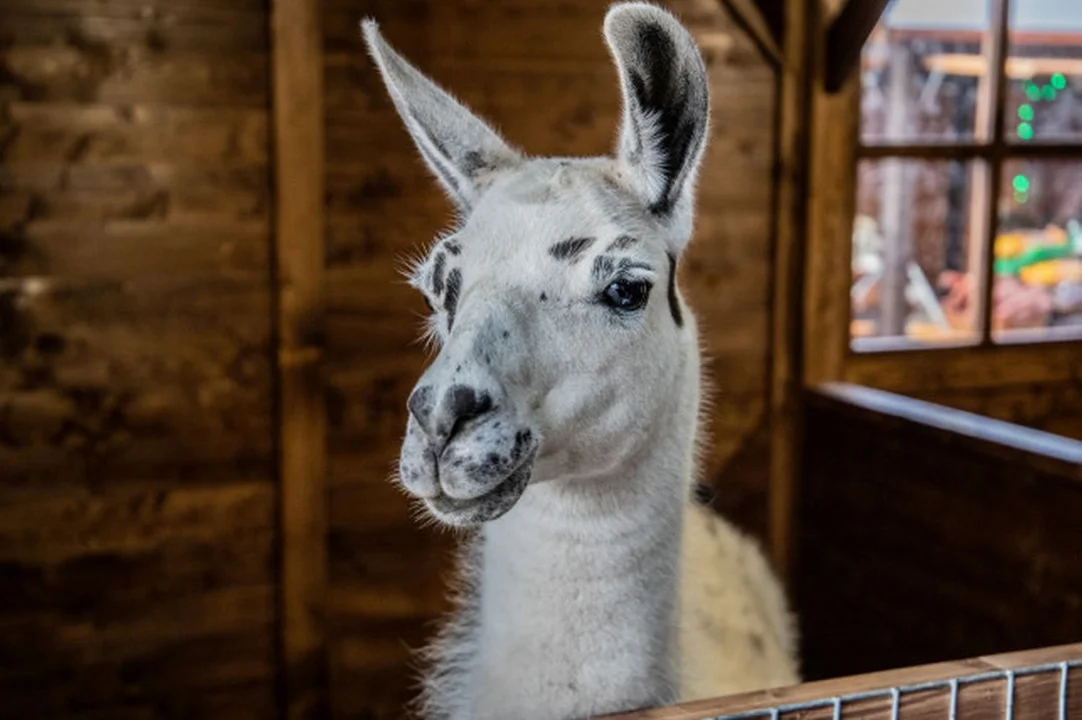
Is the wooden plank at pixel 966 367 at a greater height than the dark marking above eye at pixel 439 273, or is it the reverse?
the dark marking above eye at pixel 439 273

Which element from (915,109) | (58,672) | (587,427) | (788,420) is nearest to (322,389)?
(58,672)

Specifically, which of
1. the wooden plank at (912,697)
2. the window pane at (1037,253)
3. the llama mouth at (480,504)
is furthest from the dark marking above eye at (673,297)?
the window pane at (1037,253)

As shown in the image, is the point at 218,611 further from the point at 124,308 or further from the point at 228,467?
the point at 124,308

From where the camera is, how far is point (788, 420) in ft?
14.5

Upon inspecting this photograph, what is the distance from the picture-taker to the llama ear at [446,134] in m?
1.87

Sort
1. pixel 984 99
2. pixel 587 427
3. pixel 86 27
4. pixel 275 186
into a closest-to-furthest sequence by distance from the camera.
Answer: pixel 587 427, pixel 86 27, pixel 275 186, pixel 984 99

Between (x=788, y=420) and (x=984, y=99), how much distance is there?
61.5 inches

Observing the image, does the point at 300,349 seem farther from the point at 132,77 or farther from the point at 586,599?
the point at 586,599

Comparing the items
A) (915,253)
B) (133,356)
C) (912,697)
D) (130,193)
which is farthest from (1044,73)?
(912,697)

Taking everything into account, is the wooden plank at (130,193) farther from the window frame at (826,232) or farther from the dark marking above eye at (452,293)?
the dark marking above eye at (452,293)

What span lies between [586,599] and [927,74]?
11.6 ft

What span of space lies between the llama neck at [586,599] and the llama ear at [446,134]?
505 mm

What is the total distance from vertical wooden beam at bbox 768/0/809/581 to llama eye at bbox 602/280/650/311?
275 cm

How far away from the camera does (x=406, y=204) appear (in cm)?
378
